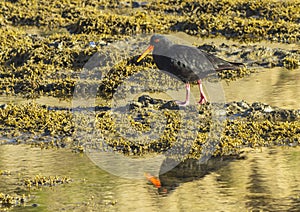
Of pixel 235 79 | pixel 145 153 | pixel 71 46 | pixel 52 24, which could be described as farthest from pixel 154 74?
pixel 52 24

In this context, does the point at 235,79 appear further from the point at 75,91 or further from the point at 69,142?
the point at 69,142

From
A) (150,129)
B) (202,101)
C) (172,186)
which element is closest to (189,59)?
(202,101)

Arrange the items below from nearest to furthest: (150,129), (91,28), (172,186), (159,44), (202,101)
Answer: (172,186) < (150,129) < (202,101) < (159,44) < (91,28)

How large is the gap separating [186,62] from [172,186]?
3.51m

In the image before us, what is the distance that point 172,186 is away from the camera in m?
9.82

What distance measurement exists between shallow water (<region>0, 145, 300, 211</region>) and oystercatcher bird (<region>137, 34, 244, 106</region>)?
2409 millimetres

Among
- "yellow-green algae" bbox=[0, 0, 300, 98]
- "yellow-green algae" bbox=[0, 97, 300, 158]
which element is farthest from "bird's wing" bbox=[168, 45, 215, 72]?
"yellow-green algae" bbox=[0, 0, 300, 98]

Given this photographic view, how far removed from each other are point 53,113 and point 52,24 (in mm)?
9044

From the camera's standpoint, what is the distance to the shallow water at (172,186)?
9039 millimetres

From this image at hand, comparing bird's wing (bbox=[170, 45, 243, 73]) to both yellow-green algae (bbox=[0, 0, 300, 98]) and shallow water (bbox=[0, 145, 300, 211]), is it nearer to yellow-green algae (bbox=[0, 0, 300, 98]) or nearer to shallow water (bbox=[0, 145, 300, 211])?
yellow-green algae (bbox=[0, 0, 300, 98])

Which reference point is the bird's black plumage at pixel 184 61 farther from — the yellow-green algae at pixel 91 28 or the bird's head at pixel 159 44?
the yellow-green algae at pixel 91 28

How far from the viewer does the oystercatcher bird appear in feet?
41.9

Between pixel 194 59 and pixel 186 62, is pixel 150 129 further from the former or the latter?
pixel 194 59

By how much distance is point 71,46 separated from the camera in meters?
17.5
